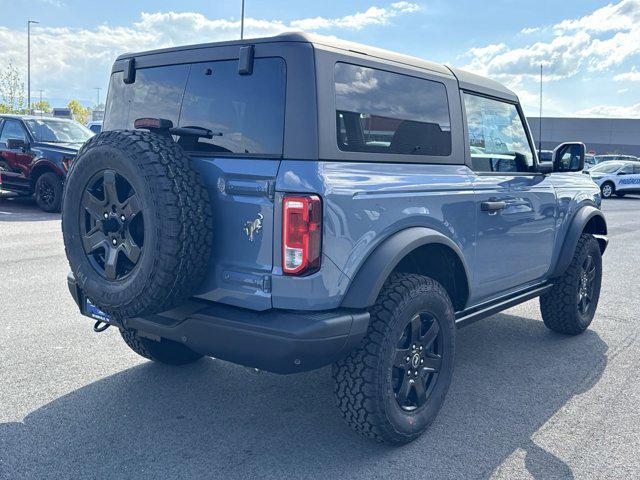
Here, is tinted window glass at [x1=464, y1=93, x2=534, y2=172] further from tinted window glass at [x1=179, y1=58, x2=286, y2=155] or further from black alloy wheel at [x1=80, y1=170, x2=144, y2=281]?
black alloy wheel at [x1=80, y1=170, x2=144, y2=281]

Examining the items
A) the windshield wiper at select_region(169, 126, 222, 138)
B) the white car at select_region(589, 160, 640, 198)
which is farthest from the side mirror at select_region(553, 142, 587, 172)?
the white car at select_region(589, 160, 640, 198)

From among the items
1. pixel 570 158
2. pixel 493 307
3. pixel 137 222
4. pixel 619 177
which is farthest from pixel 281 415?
pixel 619 177

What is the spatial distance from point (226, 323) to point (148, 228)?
0.54 metres

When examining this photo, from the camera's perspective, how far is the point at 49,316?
17.4ft

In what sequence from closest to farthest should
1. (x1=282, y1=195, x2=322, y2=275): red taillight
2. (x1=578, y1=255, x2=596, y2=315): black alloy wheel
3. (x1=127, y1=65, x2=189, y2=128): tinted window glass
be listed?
(x1=282, y1=195, x2=322, y2=275): red taillight, (x1=127, y1=65, x2=189, y2=128): tinted window glass, (x1=578, y1=255, x2=596, y2=315): black alloy wheel

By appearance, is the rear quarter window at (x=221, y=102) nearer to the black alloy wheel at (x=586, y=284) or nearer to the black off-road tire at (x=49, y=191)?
the black alloy wheel at (x=586, y=284)

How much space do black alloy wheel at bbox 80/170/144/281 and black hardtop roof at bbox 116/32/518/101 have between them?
888mm

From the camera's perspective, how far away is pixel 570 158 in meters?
4.76

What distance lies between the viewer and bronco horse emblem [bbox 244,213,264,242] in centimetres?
289

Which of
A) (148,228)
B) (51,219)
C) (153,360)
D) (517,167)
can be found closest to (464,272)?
(517,167)

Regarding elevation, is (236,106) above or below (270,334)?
above

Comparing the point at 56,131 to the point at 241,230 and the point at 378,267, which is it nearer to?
the point at 241,230

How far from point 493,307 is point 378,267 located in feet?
4.97

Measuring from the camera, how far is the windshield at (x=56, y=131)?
1262 centimetres
